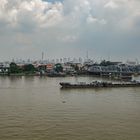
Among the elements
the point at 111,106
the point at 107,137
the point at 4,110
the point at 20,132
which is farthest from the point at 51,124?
the point at 111,106

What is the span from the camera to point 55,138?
8898mm

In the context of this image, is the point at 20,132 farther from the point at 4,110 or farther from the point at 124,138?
the point at 4,110

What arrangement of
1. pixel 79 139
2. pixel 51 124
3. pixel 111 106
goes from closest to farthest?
pixel 79 139, pixel 51 124, pixel 111 106

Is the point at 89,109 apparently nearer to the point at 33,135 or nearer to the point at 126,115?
the point at 126,115

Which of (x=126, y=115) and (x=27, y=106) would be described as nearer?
(x=126, y=115)

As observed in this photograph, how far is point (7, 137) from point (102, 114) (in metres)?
4.70

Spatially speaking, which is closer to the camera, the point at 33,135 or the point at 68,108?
the point at 33,135

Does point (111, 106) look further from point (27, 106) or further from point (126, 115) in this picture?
point (27, 106)

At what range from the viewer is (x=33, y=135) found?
912cm

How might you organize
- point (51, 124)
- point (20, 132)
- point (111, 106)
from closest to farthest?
point (20, 132)
point (51, 124)
point (111, 106)

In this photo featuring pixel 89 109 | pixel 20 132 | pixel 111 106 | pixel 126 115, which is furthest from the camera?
pixel 111 106

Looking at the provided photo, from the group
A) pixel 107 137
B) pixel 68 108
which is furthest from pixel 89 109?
pixel 107 137

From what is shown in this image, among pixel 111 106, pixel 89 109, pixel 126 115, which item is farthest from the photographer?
pixel 111 106

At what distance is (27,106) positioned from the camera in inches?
567
